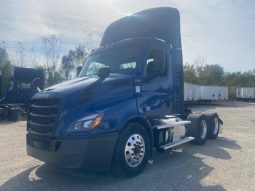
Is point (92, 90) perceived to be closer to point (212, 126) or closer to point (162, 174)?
point (162, 174)

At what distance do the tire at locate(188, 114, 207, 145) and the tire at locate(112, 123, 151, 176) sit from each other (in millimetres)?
3342

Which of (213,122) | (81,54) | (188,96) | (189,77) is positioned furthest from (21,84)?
(189,77)

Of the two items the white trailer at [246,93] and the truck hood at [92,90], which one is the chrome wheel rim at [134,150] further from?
the white trailer at [246,93]

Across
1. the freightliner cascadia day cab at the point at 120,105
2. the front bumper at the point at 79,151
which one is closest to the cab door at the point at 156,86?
the freightliner cascadia day cab at the point at 120,105

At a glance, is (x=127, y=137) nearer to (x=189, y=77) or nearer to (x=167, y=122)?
(x=167, y=122)

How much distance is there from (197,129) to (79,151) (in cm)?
500

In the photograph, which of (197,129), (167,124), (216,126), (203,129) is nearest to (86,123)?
(167,124)

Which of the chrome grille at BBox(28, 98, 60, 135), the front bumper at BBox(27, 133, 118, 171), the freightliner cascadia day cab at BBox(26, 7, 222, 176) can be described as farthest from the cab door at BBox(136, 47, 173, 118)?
the chrome grille at BBox(28, 98, 60, 135)

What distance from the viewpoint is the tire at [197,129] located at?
9016 mm

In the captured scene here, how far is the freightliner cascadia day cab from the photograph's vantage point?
501 cm

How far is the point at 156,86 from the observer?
21.7 feet

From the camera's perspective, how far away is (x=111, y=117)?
5.29m

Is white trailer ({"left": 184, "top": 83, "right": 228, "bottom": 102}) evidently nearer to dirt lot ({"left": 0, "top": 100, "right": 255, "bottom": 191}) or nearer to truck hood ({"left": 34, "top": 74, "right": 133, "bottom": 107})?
dirt lot ({"left": 0, "top": 100, "right": 255, "bottom": 191})

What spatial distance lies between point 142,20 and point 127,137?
3458mm
